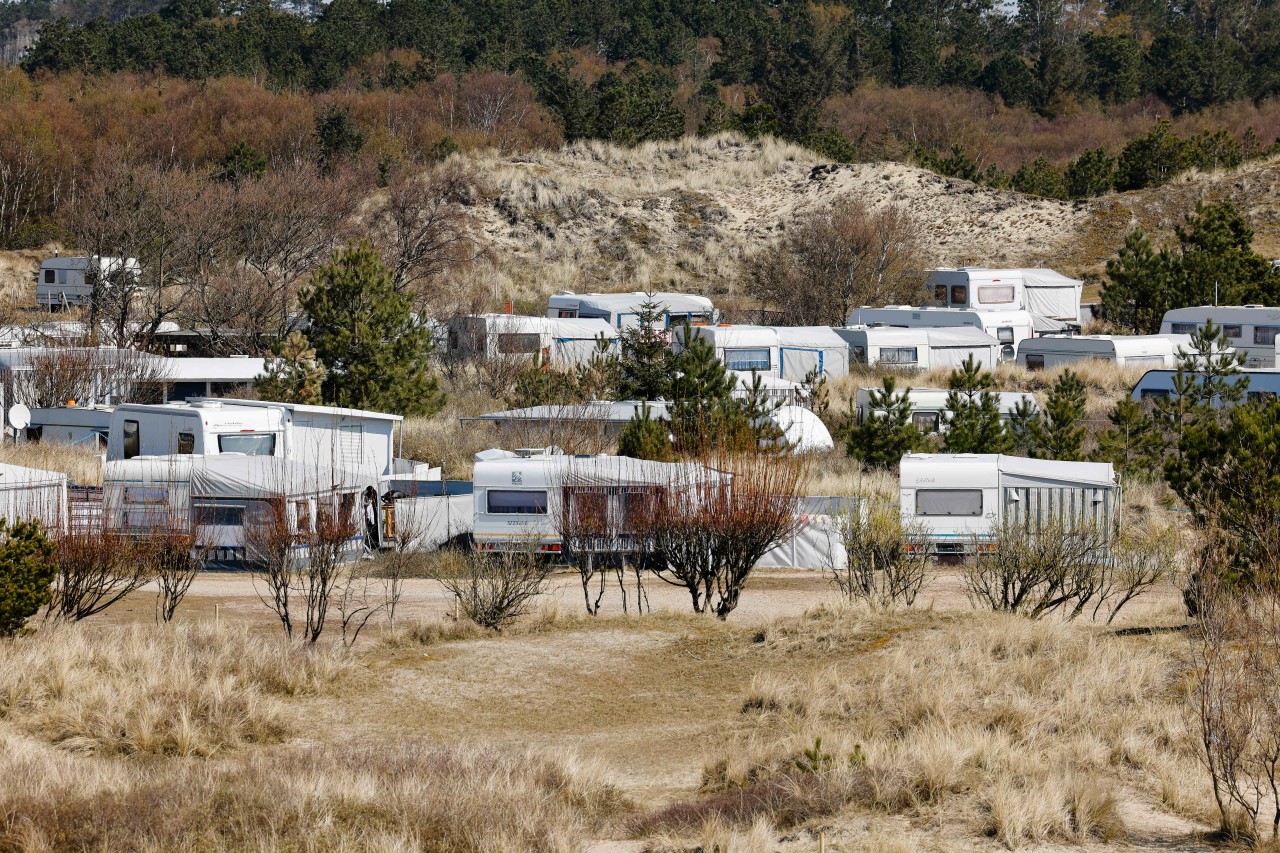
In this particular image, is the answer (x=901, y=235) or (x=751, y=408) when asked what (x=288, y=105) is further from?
(x=751, y=408)

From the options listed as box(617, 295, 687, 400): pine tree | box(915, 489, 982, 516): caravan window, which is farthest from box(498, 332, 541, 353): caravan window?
box(915, 489, 982, 516): caravan window

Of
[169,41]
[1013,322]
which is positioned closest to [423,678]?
[1013,322]

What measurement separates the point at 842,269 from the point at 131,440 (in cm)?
3017

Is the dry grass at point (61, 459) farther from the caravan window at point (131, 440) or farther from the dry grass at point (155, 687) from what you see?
the dry grass at point (155, 687)

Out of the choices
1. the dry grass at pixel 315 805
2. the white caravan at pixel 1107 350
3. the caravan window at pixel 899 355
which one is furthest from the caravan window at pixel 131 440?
the white caravan at pixel 1107 350

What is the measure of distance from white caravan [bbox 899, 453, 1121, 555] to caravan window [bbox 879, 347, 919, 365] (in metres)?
16.1

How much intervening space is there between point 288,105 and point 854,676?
60.9 m

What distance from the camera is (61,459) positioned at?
87.3 ft

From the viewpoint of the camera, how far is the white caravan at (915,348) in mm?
39188

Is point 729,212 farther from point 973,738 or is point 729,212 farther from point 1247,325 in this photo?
point 973,738

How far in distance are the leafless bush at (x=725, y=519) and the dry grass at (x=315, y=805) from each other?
718 centimetres

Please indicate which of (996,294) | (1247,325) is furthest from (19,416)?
(1247,325)

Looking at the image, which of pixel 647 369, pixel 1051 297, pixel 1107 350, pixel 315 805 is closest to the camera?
pixel 315 805

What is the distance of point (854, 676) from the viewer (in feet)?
43.9
